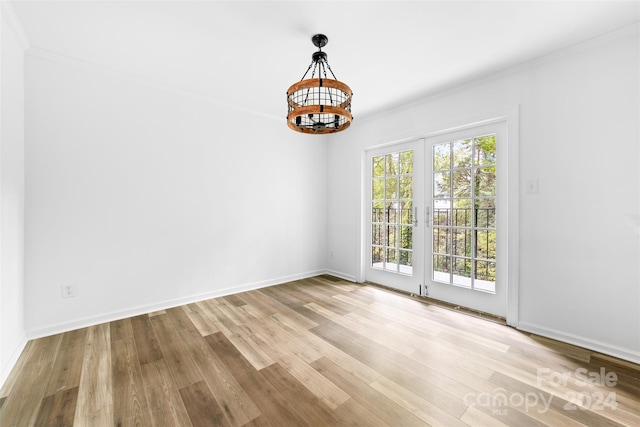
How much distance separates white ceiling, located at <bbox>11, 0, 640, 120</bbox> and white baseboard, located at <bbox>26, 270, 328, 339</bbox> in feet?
8.08

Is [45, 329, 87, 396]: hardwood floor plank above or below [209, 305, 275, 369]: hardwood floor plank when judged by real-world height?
below

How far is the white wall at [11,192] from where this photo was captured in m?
1.84

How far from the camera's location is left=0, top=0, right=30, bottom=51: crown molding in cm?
181

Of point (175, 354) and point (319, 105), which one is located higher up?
point (319, 105)

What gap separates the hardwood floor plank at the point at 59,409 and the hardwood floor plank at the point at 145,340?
1.35 ft

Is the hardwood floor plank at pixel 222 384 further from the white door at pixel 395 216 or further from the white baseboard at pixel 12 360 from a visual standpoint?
the white door at pixel 395 216

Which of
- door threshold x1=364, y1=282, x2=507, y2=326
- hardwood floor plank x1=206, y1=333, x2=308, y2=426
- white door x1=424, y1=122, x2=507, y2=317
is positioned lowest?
hardwood floor plank x1=206, y1=333, x2=308, y2=426

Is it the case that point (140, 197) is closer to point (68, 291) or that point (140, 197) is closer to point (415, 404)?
point (68, 291)

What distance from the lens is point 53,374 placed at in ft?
6.09

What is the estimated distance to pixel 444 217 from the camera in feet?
10.4

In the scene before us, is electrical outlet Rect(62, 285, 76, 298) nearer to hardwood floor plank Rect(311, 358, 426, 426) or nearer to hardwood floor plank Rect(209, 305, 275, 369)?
hardwood floor plank Rect(209, 305, 275, 369)

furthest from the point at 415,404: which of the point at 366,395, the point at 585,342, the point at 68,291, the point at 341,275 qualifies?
the point at 68,291

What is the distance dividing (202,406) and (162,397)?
291 millimetres

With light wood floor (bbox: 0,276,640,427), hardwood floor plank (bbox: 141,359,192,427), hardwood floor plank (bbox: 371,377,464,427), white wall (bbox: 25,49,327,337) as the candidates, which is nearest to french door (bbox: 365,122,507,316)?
light wood floor (bbox: 0,276,640,427)
